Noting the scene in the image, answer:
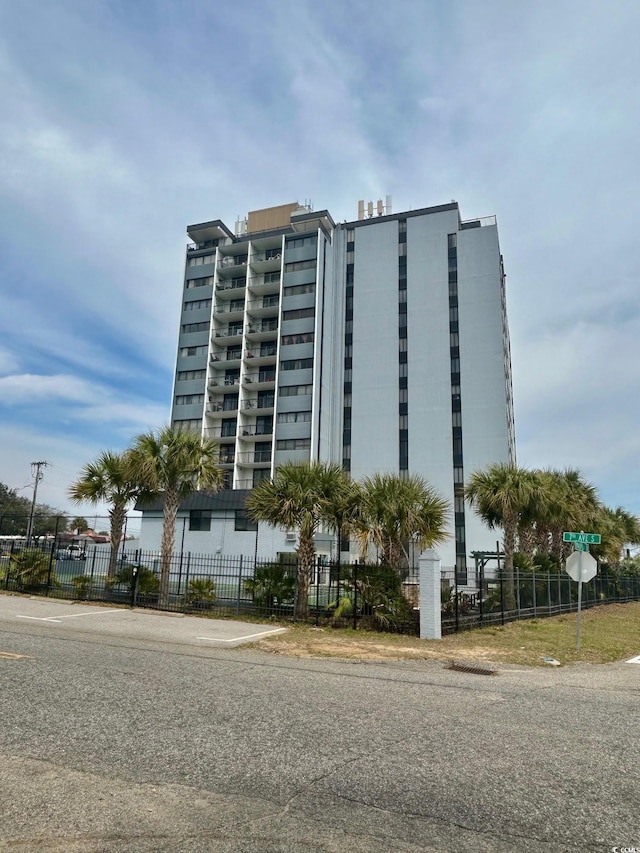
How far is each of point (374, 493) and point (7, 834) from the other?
15207mm

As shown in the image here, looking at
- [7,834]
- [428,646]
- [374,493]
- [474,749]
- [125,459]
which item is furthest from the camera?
[125,459]

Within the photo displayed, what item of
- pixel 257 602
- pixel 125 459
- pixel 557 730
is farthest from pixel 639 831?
pixel 125 459

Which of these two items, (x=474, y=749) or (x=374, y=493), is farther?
(x=374, y=493)

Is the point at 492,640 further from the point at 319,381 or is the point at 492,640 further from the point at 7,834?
the point at 319,381

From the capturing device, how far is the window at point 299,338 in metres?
56.7

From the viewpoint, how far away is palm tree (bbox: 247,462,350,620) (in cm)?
1817

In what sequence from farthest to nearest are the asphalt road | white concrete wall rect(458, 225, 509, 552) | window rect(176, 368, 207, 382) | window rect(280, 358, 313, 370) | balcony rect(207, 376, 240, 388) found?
window rect(176, 368, 207, 382)
balcony rect(207, 376, 240, 388)
window rect(280, 358, 313, 370)
white concrete wall rect(458, 225, 509, 552)
the asphalt road

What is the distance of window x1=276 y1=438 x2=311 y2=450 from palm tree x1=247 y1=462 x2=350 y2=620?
3452 centimetres

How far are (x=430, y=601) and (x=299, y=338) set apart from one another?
43846 millimetres

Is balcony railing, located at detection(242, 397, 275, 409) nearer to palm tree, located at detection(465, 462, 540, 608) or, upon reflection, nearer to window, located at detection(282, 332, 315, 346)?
window, located at detection(282, 332, 315, 346)

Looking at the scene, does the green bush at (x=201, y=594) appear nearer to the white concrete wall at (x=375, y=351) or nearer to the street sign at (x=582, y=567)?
the street sign at (x=582, y=567)

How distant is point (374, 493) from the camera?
1852 cm

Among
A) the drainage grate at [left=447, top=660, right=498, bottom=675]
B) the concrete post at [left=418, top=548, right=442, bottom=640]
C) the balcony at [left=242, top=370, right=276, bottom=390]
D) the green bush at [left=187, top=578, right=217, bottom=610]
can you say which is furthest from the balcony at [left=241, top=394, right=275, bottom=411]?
the drainage grate at [left=447, top=660, right=498, bottom=675]

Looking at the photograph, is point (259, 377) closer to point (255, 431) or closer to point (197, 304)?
point (255, 431)
